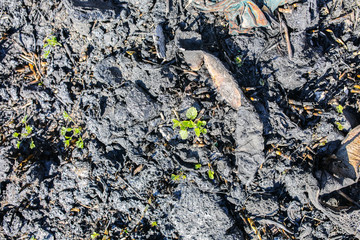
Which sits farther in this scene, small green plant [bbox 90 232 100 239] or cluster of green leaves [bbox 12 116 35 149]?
cluster of green leaves [bbox 12 116 35 149]

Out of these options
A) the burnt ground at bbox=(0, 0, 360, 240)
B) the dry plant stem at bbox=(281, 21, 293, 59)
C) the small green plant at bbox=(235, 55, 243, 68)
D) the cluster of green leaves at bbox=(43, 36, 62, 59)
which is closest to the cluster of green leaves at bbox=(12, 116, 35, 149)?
the burnt ground at bbox=(0, 0, 360, 240)

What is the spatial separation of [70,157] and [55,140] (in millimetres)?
343

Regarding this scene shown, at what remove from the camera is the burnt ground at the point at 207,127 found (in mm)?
2543

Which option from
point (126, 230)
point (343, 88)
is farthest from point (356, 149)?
point (126, 230)

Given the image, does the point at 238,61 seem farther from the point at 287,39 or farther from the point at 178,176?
the point at 178,176

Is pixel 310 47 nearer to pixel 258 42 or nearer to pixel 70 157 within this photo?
pixel 258 42

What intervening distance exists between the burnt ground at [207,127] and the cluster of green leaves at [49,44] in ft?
0.50

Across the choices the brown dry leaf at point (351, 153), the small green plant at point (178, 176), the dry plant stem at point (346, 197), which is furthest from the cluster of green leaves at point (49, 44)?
the dry plant stem at point (346, 197)

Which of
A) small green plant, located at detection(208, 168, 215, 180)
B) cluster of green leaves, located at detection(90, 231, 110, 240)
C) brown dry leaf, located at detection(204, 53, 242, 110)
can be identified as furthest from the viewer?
cluster of green leaves, located at detection(90, 231, 110, 240)

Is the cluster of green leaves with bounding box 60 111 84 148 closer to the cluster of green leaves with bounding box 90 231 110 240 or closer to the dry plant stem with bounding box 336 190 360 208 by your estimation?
the cluster of green leaves with bounding box 90 231 110 240

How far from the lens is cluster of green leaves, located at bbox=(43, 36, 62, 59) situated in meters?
2.94

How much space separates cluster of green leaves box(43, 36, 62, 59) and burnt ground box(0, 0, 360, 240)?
0.15 m

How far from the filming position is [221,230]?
2619 millimetres

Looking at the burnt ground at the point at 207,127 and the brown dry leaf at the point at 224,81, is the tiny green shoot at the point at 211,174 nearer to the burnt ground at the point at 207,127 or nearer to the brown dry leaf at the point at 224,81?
the burnt ground at the point at 207,127
